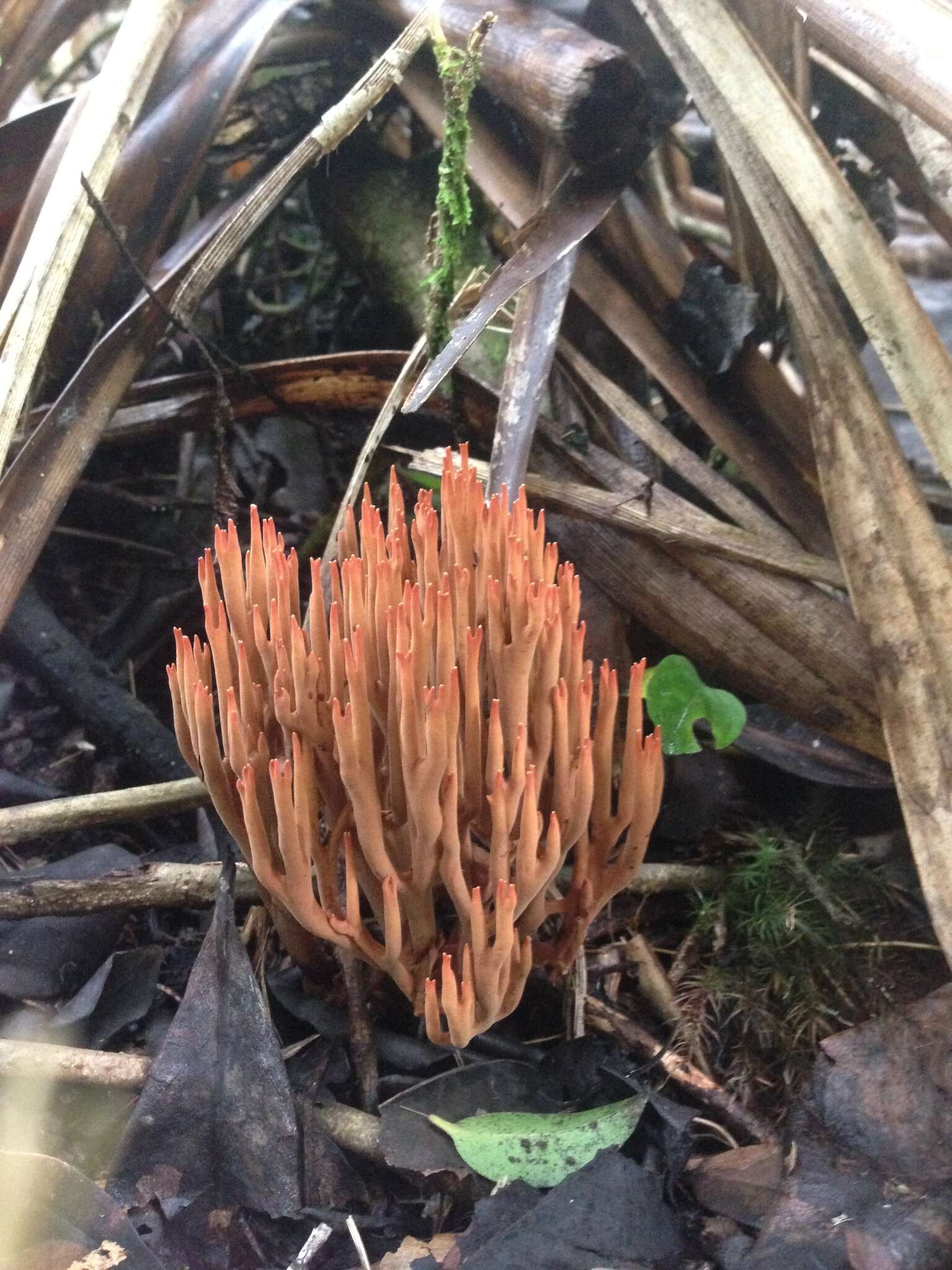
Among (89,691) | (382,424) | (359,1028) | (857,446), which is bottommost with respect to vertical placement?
(359,1028)

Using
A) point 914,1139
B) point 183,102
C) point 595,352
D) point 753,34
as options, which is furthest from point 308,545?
point 914,1139

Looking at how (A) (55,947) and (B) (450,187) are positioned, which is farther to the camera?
(B) (450,187)

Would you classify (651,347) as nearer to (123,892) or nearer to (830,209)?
(830,209)

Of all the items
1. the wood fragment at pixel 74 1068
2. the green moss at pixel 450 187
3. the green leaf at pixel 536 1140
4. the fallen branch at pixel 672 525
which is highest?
the green moss at pixel 450 187

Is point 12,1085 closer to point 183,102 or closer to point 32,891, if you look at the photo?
point 32,891

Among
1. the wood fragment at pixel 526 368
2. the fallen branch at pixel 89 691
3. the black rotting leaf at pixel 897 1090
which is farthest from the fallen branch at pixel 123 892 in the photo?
the black rotting leaf at pixel 897 1090

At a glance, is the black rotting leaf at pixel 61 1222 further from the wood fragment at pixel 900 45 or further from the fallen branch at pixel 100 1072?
the wood fragment at pixel 900 45

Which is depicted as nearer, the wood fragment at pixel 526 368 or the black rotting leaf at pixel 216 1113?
the black rotting leaf at pixel 216 1113

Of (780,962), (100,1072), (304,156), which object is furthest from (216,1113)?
(304,156)
